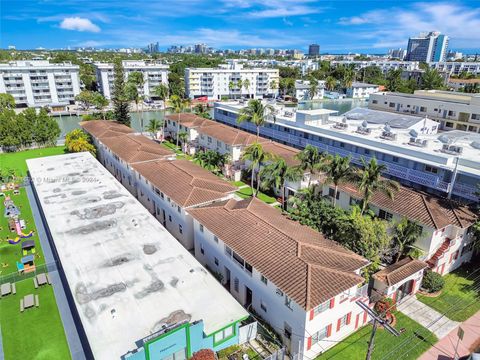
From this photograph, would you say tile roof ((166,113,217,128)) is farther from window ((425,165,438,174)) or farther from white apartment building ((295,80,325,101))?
white apartment building ((295,80,325,101))

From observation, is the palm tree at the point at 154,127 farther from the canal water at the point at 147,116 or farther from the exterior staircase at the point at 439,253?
the exterior staircase at the point at 439,253

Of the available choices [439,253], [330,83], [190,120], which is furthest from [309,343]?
[330,83]

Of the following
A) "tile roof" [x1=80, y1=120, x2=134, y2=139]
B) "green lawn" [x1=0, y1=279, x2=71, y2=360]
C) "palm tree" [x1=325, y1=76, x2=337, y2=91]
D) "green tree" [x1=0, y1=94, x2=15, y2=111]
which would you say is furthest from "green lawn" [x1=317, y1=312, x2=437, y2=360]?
"palm tree" [x1=325, y1=76, x2=337, y2=91]

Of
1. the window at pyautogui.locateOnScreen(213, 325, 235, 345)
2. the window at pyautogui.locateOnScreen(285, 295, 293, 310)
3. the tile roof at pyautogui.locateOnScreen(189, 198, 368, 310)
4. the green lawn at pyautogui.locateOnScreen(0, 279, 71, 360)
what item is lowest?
the green lawn at pyautogui.locateOnScreen(0, 279, 71, 360)

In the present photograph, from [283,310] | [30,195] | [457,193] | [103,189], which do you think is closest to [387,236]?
[283,310]

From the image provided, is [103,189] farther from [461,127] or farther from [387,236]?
[461,127]

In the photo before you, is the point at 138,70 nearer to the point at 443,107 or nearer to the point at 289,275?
the point at 443,107
